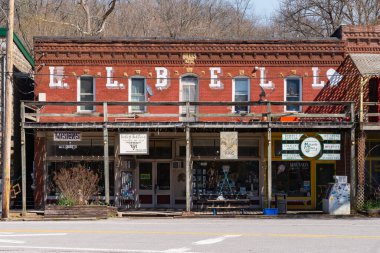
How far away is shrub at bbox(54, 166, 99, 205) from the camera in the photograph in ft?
90.4

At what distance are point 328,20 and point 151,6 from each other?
17.5 metres

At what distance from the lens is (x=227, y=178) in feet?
105

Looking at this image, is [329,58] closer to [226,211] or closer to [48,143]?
[226,211]

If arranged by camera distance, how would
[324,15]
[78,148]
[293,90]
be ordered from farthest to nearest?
[324,15]
[293,90]
[78,148]

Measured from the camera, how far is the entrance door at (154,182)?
32.4 metres

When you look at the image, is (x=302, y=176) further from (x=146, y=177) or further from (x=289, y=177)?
(x=146, y=177)

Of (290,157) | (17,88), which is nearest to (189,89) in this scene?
(290,157)

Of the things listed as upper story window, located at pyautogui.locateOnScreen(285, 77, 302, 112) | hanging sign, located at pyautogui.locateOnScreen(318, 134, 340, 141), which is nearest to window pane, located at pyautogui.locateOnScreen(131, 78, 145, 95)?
upper story window, located at pyautogui.locateOnScreen(285, 77, 302, 112)

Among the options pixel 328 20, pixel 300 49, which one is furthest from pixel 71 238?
pixel 328 20

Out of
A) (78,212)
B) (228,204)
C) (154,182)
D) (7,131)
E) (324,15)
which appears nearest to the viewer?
(78,212)

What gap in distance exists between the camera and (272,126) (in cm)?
2839

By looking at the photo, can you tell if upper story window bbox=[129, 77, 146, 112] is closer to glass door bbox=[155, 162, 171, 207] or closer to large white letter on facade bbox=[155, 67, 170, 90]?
large white letter on facade bbox=[155, 67, 170, 90]

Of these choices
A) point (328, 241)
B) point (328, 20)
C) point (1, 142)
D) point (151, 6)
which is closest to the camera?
point (328, 241)

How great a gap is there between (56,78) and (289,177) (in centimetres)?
1251
